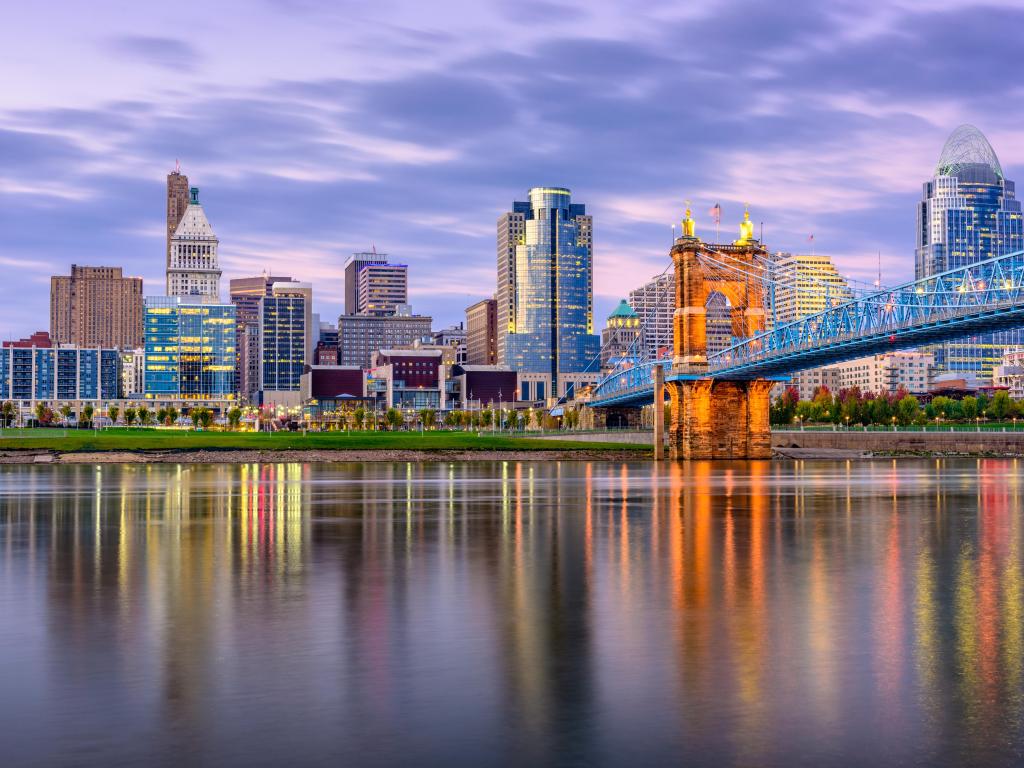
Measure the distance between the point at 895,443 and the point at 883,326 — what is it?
1234 inches

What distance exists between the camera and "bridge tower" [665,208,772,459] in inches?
4193

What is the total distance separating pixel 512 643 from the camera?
1530cm

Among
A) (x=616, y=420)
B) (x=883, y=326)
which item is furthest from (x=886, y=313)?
(x=616, y=420)

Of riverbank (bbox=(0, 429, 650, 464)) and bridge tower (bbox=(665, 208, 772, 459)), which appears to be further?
bridge tower (bbox=(665, 208, 772, 459))

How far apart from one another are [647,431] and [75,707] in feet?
387

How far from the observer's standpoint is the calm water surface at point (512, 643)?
35.5 feet

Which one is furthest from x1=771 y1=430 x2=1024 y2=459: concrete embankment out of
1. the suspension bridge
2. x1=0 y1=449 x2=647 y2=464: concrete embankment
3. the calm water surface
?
the calm water surface

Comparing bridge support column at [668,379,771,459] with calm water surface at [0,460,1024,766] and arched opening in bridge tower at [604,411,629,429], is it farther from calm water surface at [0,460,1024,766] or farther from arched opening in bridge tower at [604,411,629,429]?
calm water surface at [0,460,1024,766]

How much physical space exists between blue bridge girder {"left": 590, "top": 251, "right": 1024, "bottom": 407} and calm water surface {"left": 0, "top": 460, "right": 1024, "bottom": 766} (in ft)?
146

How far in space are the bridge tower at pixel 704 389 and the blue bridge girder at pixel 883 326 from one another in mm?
1476

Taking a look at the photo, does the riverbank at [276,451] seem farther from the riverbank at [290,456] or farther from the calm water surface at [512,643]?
the calm water surface at [512,643]

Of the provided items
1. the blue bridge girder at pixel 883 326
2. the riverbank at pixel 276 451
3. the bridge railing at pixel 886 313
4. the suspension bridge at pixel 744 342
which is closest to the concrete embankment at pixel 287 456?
the riverbank at pixel 276 451

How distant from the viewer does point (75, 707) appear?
12.0 meters

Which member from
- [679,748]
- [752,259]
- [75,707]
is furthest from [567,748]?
Answer: [752,259]
